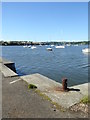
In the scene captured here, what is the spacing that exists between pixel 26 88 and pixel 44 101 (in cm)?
194

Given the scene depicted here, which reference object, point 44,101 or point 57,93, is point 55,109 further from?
point 57,93

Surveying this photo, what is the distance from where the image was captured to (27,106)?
570 centimetres

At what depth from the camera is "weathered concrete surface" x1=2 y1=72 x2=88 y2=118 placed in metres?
5.07

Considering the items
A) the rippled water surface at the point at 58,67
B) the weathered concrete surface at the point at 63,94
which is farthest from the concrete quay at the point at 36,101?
the rippled water surface at the point at 58,67

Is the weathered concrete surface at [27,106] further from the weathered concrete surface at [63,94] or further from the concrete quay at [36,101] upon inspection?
the weathered concrete surface at [63,94]

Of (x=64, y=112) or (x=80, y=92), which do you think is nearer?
(x=64, y=112)

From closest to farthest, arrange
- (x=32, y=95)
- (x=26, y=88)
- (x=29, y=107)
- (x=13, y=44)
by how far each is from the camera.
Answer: (x=29, y=107), (x=32, y=95), (x=26, y=88), (x=13, y=44)

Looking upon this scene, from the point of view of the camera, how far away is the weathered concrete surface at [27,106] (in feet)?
16.6

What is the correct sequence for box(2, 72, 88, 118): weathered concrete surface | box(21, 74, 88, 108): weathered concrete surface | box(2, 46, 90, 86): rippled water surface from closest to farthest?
box(2, 72, 88, 118): weathered concrete surface, box(21, 74, 88, 108): weathered concrete surface, box(2, 46, 90, 86): rippled water surface

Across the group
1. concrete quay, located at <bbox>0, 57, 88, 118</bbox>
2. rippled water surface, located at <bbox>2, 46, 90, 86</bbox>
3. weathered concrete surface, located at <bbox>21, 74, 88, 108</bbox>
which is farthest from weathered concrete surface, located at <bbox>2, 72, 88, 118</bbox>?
rippled water surface, located at <bbox>2, 46, 90, 86</bbox>

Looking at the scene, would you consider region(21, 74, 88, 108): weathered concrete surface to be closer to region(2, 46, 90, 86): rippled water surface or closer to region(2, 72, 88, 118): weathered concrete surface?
region(2, 72, 88, 118): weathered concrete surface

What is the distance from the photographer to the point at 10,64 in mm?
17750

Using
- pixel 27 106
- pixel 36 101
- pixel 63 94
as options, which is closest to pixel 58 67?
pixel 63 94

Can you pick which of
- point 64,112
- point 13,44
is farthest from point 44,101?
point 13,44
